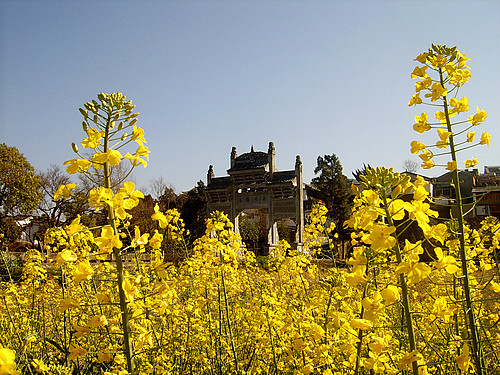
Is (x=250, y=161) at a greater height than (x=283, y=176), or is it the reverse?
(x=250, y=161)

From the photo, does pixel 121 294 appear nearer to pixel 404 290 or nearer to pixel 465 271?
pixel 404 290

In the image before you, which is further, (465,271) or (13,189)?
(13,189)

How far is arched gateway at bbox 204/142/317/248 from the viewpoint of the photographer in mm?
19734

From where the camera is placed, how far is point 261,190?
2056 cm

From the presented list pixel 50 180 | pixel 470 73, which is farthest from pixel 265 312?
pixel 50 180

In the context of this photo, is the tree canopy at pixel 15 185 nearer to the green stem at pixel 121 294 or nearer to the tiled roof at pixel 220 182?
the tiled roof at pixel 220 182

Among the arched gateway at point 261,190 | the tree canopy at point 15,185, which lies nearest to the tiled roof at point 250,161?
the arched gateway at point 261,190

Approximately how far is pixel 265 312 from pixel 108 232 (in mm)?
1959

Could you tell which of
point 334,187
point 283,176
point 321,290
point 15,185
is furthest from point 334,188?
point 321,290

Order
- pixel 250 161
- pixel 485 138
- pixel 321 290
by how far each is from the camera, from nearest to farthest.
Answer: pixel 485 138, pixel 321 290, pixel 250 161

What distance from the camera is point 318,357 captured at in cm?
221

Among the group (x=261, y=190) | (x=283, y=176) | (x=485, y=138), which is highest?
(x=283, y=176)

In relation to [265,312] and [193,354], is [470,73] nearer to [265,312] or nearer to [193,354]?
[265,312]

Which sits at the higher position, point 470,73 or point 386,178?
point 470,73
